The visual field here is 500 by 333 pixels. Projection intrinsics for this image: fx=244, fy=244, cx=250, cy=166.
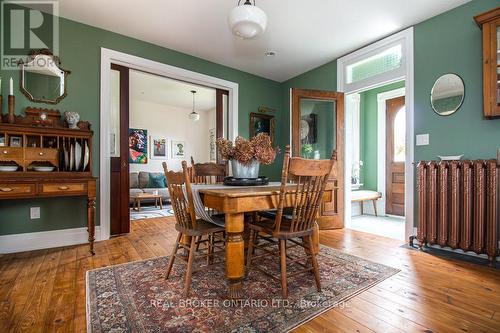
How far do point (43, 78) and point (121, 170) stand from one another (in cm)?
133

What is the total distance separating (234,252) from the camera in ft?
5.39

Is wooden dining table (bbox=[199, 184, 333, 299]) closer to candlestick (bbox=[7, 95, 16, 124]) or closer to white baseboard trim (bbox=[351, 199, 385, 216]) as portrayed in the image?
candlestick (bbox=[7, 95, 16, 124])

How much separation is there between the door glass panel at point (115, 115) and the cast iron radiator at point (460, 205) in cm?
375

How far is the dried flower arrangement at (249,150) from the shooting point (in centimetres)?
218

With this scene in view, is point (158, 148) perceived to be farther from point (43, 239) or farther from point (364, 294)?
point (364, 294)

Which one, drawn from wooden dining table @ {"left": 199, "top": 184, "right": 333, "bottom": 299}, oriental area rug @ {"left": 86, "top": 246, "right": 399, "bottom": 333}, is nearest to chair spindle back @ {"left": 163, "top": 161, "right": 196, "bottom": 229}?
wooden dining table @ {"left": 199, "top": 184, "right": 333, "bottom": 299}

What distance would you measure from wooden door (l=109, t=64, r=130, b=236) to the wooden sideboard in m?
0.54

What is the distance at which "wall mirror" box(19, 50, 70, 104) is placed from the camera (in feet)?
8.82

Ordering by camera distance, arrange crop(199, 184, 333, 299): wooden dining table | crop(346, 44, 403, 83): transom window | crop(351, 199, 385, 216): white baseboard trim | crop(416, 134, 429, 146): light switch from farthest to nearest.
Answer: crop(351, 199, 385, 216): white baseboard trim
crop(346, 44, 403, 83): transom window
crop(416, 134, 429, 146): light switch
crop(199, 184, 333, 299): wooden dining table

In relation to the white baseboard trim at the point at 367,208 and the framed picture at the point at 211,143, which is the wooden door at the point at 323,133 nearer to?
the white baseboard trim at the point at 367,208

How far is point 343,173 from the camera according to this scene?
3.85 m

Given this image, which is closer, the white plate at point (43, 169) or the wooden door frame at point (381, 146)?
the white plate at point (43, 169)

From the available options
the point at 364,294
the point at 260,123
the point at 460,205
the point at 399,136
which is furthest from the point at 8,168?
the point at 399,136

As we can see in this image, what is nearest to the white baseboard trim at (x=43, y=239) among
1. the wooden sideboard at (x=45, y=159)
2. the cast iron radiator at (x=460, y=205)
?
the wooden sideboard at (x=45, y=159)
